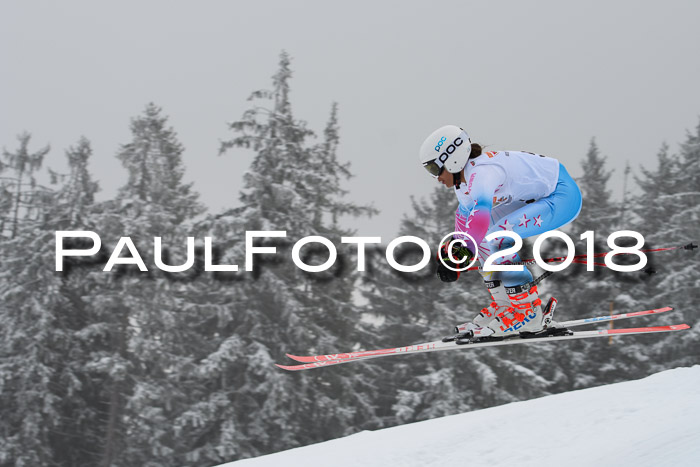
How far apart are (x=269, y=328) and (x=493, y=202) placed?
18.7 metres

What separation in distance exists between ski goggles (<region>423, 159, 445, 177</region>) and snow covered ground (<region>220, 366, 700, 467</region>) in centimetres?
266

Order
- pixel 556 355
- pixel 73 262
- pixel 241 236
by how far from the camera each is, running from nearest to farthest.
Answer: pixel 241 236 → pixel 73 262 → pixel 556 355

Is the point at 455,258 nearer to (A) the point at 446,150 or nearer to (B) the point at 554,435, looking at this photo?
(A) the point at 446,150

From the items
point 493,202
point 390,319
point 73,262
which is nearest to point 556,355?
point 390,319

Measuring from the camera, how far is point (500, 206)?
585 cm

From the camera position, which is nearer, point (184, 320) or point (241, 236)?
point (241, 236)

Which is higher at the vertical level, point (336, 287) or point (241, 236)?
point (241, 236)

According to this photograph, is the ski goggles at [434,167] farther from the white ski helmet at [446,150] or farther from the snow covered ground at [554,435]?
the snow covered ground at [554,435]

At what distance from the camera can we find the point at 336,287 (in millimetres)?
26203

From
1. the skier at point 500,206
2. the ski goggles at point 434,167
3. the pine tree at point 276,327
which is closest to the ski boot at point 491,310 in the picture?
the skier at point 500,206

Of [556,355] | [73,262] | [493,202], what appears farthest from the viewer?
[556,355]

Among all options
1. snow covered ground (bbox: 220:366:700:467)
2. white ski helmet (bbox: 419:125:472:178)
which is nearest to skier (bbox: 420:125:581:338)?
white ski helmet (bbox: 419:125:472:178)

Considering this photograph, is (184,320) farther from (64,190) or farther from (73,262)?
(64,190)

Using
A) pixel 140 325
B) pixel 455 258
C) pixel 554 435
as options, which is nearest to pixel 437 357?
pixel 140 325
